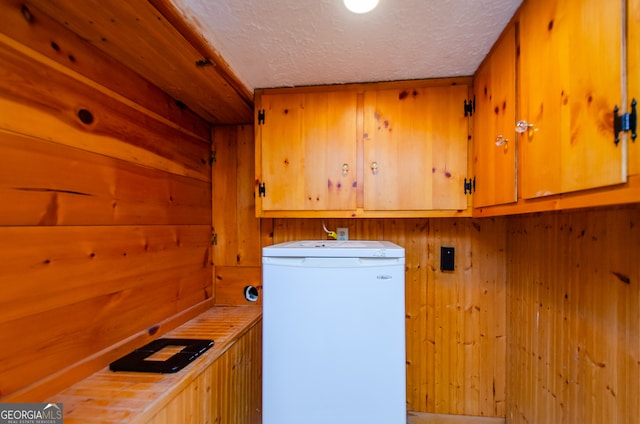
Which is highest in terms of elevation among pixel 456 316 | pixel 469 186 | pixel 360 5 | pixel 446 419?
pixel 360 5

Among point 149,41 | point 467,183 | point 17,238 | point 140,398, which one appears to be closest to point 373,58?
point 467,183

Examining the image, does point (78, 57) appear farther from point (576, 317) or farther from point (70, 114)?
point (576, 317)

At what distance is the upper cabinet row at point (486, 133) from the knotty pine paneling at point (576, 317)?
0.76 feet

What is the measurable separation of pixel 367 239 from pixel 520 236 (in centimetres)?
80

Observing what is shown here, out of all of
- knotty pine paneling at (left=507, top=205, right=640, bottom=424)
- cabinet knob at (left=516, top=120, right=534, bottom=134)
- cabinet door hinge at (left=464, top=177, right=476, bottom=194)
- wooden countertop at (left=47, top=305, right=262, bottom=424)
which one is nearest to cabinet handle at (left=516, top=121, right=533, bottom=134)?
cabinet knob at (left=516, top=120, right=534, bottom=134)

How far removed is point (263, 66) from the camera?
1359 millimetres

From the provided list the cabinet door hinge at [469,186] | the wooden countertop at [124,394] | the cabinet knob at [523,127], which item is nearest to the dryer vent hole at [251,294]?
the wooden countertop at [124,394]

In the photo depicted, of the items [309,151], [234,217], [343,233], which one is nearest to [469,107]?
[309,151]

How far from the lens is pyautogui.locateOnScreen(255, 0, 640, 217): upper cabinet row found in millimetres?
619

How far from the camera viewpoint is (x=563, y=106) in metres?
0.77

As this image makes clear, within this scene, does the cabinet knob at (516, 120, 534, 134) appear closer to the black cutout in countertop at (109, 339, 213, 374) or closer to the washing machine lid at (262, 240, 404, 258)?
the washing machine lid at (262, 240, 404, 258)

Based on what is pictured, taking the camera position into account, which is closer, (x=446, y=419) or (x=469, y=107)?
(x=469, y=107)

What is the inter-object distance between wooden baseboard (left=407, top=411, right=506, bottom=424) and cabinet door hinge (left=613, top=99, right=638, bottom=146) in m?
1.72

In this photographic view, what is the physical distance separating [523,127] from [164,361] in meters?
1.52
